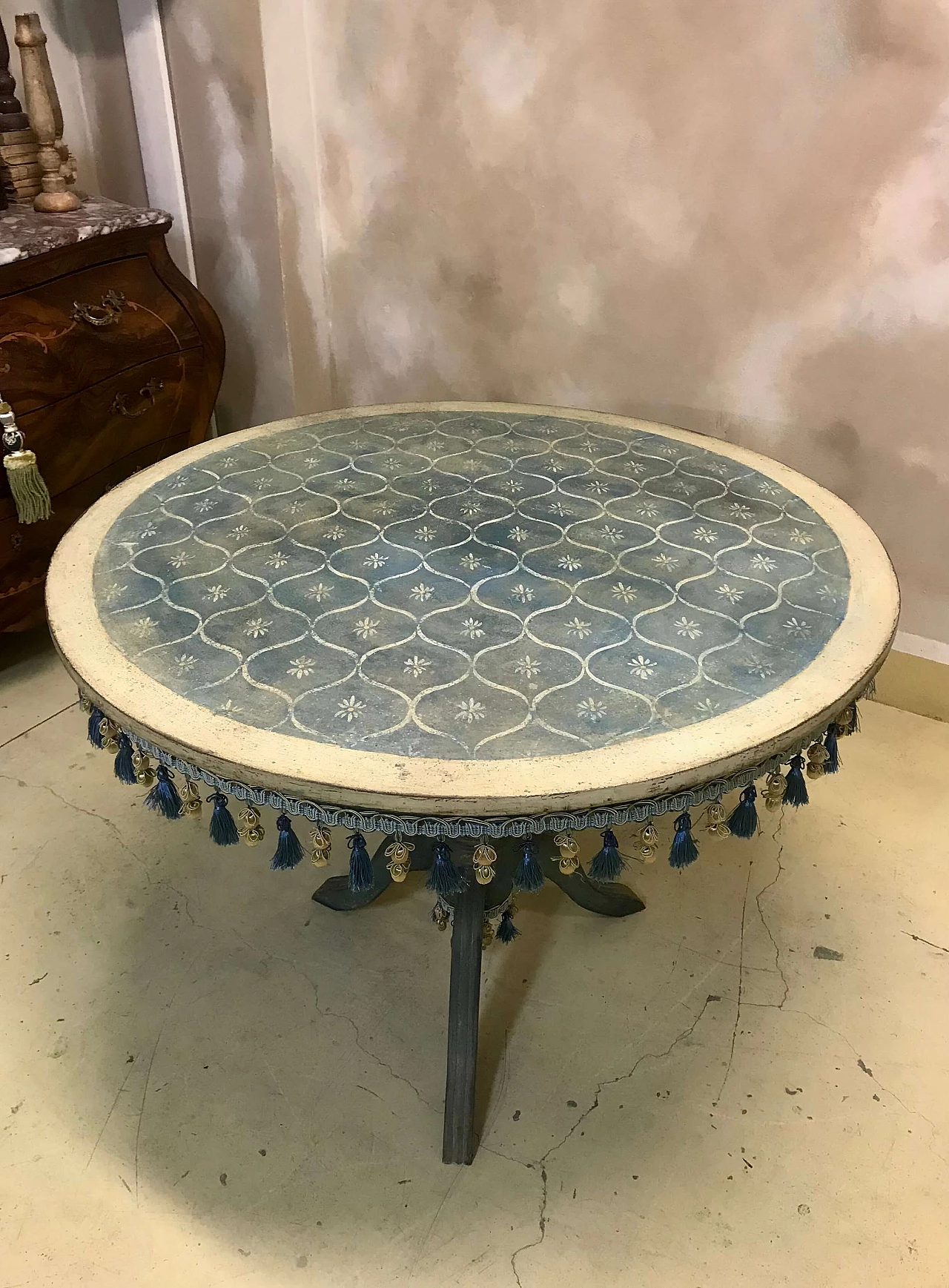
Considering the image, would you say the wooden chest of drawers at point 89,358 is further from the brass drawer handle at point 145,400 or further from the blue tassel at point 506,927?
the blue tassel at point 506,927

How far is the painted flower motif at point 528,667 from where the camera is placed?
3.74 feet

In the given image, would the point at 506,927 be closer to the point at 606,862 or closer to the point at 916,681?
the point at 606,862

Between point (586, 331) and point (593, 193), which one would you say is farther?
point (586, 331)

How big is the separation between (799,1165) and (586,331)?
1879 mm

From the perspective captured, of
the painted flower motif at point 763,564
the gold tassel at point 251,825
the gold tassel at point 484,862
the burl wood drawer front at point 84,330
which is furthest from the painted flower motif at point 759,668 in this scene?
the burl wood drawer front at point 84,330

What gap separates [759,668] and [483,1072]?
0.83 metres

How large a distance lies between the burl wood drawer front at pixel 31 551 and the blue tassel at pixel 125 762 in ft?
4.16

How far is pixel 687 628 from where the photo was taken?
1.23 m

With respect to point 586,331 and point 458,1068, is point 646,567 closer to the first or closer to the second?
point 458,1068

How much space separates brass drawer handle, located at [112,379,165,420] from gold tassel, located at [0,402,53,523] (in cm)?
33

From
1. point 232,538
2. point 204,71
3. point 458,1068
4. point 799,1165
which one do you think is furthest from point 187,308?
point 799,1165

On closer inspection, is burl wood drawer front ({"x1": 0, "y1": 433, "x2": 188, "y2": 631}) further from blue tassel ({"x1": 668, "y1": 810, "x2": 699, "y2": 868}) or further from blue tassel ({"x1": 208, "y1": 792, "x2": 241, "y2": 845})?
blue tassel ({"x1": 668, "y1": 810, "x2": 699, "y2": 868})

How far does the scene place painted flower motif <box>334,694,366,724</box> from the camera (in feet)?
3.49

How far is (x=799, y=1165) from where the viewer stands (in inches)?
54.9
